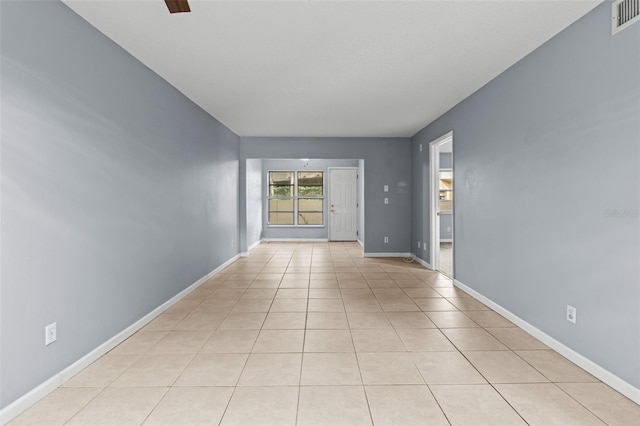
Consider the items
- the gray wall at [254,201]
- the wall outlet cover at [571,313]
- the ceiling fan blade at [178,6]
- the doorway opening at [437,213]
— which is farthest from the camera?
the gray wall at [254,201]

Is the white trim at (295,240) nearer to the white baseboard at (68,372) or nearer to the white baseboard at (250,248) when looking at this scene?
the white baseboard at (250,248)

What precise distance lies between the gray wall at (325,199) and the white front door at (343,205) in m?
0.15

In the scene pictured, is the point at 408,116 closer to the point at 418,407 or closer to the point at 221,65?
the point at 221,65

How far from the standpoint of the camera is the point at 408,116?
15.6 feet

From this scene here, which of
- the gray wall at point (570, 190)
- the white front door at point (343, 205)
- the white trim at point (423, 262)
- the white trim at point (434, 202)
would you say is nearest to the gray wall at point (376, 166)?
the white trim at point (423, 262)

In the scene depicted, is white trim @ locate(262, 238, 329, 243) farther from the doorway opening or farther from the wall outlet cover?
the wall outlet cover

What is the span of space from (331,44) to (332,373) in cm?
252

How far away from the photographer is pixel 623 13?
6.22ft

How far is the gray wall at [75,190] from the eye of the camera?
5.62ft

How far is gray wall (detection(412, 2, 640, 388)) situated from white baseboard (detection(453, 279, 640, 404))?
37mm

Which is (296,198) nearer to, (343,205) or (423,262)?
(343,205)

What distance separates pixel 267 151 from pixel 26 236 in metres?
4.77

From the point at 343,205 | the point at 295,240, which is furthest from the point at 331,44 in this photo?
the point at 295,240

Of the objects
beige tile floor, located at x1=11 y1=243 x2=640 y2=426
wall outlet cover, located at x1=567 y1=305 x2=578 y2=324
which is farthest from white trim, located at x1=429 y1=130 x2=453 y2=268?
wall outlet cover, located at x1=567 y1=305 x2=578 y2=324
